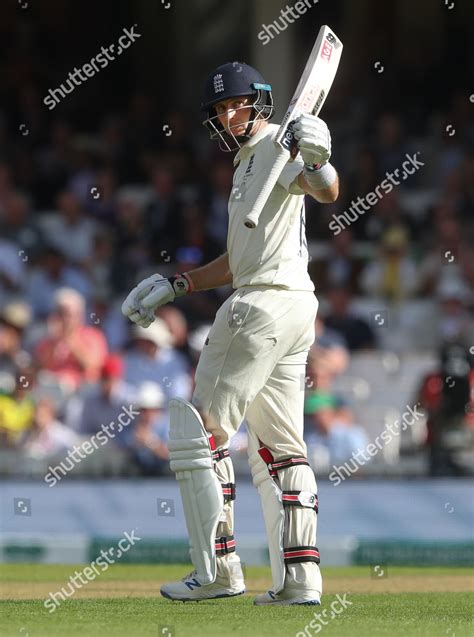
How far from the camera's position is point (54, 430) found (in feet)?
31.2

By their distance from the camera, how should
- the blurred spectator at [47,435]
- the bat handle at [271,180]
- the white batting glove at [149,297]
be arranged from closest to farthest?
1. the bat handle at [271,180]
2. the white batting glove at [149,297]
3. the blurred spectator at [47,435]

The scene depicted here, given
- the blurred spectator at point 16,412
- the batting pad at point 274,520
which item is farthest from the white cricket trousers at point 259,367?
the blurred spectator at point 16,412

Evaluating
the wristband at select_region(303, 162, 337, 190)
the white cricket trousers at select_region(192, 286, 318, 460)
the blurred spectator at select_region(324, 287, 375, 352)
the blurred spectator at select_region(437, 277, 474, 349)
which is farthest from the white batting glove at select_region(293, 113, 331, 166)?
the blurred spectator at select_region(324, 287, 375, 352)

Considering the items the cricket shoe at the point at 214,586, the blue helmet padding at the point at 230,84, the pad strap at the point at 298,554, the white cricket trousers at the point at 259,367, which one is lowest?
the cricket shoe at the point at 214,586

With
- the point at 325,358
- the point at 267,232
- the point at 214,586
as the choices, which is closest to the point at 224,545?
the point at 214,586

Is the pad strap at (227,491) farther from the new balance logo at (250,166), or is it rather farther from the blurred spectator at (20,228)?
the blurred spectator at (20,228)

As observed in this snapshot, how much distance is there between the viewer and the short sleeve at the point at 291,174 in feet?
16.7

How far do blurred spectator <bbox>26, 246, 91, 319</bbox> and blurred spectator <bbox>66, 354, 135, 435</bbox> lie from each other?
5.36 feet

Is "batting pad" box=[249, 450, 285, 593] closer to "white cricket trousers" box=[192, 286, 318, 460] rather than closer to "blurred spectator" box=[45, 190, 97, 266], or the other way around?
"white cricket trousers" box=[192, 286, 318, 460]

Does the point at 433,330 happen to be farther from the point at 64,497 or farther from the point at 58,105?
the point at 58,105

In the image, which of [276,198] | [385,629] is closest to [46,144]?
[276,198]

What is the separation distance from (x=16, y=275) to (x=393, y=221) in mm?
2957

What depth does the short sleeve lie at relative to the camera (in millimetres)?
5086

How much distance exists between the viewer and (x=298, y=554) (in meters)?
5.22
